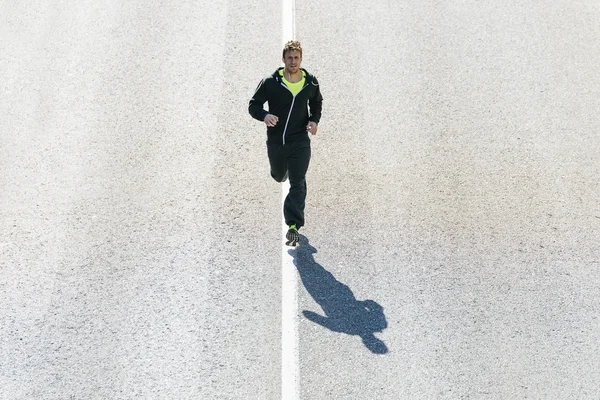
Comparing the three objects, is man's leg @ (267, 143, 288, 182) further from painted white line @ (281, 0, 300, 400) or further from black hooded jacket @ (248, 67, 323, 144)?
painted white line @ (281, 0, 300, 400)

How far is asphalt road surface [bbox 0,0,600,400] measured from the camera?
849 centimetres

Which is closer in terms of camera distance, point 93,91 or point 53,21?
point 93,91

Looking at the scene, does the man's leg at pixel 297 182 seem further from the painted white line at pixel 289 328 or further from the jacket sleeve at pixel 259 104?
the jacket sleeve at pixel 259 104

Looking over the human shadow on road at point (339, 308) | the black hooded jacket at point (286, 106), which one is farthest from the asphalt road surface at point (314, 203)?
the black hooded jacket at point (286, 106)

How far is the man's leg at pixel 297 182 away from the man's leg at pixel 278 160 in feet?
0.24

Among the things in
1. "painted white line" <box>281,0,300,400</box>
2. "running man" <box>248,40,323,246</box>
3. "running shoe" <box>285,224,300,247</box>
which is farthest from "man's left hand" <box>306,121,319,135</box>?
"painted white line" <box>281,0,300,400</box>

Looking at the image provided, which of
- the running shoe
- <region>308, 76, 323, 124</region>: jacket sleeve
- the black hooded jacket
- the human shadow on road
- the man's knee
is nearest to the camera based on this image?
the human shadow on road

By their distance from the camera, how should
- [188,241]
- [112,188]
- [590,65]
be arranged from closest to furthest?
1. [188,241]
2. [112,188]
3. [590,65]

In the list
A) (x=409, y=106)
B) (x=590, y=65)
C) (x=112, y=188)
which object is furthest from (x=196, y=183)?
(x=590, y=65)

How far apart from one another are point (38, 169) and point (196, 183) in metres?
1.80

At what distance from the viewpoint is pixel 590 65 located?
1234 cm

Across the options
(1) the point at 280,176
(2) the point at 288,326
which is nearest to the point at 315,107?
(1) the point at 280,176

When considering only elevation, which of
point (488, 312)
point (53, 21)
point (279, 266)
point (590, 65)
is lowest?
point (488, 312)

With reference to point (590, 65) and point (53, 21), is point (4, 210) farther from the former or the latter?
point (590, 65)
